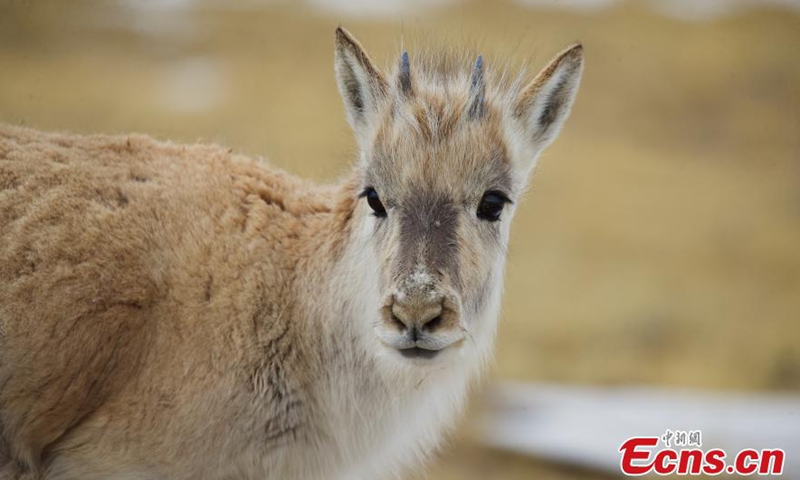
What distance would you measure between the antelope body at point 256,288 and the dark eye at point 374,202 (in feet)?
0.05

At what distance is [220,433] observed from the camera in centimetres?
692

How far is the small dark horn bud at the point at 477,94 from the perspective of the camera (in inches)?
288

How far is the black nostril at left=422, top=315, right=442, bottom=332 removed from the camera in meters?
6.32

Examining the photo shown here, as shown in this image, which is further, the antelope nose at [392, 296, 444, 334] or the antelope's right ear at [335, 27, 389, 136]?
the antelope's right ear at [335, 27, 389, 136]

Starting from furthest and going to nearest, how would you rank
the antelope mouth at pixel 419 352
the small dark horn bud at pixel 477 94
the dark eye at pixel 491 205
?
the small dark horn bud at pixel 477 94 < the dark eye at pixel 491 205 < the antelope mouth at pixel 419 352

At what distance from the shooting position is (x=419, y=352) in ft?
21.1

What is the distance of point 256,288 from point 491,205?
173cm

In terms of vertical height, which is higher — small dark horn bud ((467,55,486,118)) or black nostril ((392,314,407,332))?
small dark horn bud ((467,55,486,118))

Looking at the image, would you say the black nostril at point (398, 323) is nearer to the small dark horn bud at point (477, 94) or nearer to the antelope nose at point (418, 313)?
the antelope nose at point (418, 313)

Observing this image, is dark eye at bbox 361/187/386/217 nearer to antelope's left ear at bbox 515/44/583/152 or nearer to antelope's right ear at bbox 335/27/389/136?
antelope's right ear at bbox 335/27/389/136
